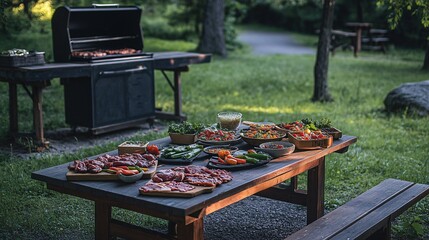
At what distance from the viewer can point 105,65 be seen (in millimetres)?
9391

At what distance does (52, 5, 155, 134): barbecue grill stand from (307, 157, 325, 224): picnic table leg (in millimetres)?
4439

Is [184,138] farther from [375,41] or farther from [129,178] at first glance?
[375,41]

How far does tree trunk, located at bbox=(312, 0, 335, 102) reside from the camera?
493 inches

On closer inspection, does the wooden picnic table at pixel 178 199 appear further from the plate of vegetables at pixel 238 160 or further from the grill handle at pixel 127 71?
the grill handle at pixel 127 71

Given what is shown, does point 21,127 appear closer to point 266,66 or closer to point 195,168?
point 195,168

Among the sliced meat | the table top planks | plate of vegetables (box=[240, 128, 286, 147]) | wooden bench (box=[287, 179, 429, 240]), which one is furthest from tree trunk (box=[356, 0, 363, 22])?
the sliced meat

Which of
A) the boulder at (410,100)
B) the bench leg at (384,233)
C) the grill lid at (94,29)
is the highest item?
the grill lid at (94,29)

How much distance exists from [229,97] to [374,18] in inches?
666

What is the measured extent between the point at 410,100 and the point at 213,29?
10813mm

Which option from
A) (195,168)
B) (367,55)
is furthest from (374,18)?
(195,168)

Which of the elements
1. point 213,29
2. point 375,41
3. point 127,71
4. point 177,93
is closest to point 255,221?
point 127,71

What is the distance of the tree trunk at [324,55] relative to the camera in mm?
12531

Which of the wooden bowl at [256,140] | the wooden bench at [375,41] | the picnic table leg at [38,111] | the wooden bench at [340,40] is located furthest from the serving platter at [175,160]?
the wooden bench at [375,41]

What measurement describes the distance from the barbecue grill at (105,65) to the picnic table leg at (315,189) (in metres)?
4.44
